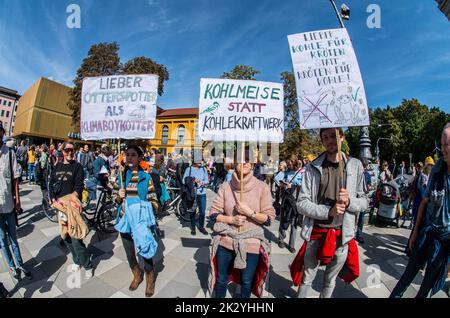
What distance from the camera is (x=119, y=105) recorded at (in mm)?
2980

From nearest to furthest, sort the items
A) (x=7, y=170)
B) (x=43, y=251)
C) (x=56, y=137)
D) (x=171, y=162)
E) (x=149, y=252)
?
1. (x=149, y=252)
2. (x=7, y=170)
3. (x=43, y=251)
4. (x=171, y=162)
5. (x=56, y=137)

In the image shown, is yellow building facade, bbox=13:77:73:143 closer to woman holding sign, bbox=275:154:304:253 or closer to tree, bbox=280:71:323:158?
tree, bbox=280:71:323:158

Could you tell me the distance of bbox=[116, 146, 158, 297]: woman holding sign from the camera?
8.82 ft

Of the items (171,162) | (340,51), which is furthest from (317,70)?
(171,162)

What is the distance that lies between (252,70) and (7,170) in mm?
20719

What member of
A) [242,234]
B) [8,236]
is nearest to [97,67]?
[8,236]

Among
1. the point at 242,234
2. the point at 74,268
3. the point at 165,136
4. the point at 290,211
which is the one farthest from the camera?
the point at 165,136

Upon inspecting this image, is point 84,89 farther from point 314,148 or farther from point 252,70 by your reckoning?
point 314,148

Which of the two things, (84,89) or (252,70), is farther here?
(252,70)

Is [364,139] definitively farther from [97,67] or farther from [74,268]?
[97,67]

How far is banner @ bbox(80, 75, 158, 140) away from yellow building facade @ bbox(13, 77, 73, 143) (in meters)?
43.3

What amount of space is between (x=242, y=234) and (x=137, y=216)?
54.0 inches

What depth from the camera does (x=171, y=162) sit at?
8086 mm

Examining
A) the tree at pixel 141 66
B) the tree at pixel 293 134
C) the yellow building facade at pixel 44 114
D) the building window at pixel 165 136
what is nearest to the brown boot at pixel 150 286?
the tree at pixel 293 134
